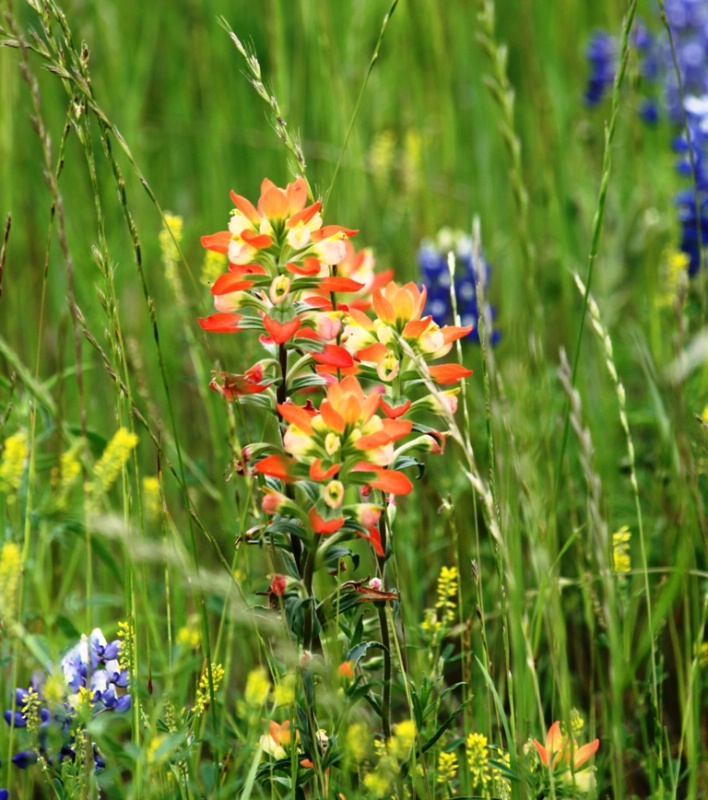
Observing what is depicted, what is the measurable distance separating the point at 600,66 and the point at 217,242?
2808mm

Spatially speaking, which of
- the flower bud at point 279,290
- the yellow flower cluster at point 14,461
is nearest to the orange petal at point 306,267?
the flower bud at point 279,290

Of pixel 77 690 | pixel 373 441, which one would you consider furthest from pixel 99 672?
pixel 373 441

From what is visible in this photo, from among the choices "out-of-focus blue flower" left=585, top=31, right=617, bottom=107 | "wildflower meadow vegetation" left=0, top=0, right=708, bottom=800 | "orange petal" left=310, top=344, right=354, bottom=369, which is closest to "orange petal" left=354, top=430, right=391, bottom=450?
"wildflower meadow vegetation" left=0, top=0, right=708, bottom=800

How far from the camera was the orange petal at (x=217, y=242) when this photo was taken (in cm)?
125

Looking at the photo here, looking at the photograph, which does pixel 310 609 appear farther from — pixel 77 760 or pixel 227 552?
pixel 227 552

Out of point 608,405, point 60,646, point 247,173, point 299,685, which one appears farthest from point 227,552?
point 247,173

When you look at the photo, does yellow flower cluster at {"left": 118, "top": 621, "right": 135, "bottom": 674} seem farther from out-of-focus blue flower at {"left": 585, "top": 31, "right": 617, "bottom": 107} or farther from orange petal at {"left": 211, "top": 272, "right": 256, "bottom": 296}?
A: out-of-focus blue flower at {"left": 585, "top": 31, "right": 617, "bottom": 107}

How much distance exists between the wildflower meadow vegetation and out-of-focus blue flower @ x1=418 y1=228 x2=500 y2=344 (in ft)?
0.05

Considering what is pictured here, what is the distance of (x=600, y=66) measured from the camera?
12.1 feet

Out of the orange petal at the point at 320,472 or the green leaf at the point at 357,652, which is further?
the green leaf at the point at 357,652

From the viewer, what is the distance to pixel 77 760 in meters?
1.25

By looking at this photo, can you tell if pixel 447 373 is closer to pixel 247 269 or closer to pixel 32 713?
pixel 247 269

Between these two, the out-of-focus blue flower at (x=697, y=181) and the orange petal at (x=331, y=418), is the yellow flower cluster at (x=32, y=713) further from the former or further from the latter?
the out-of-focus blue flower at (x=697, y=181)

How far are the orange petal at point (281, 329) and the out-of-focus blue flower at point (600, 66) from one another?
2731 millimetres
